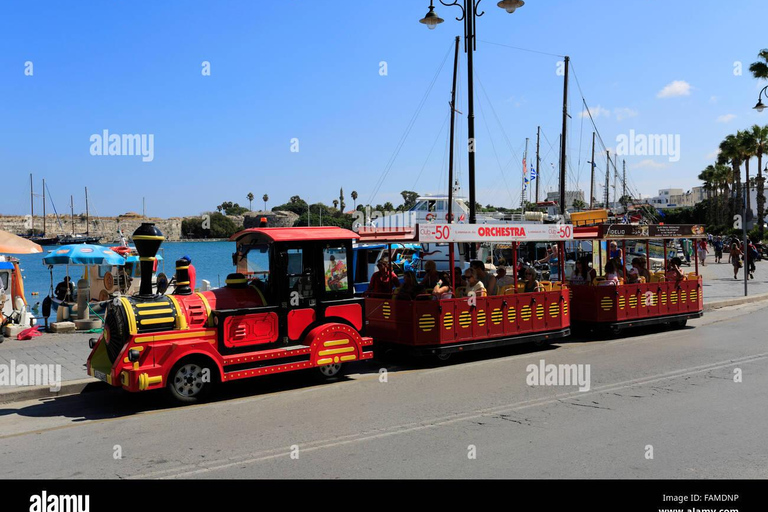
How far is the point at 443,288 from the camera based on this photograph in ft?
38.4

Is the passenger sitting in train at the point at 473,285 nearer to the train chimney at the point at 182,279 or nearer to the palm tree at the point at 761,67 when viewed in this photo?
the train chimney at the point at 182,279

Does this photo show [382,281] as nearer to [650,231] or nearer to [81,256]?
[650,231]

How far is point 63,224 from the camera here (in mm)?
132500

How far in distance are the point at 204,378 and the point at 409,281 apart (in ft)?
14.5

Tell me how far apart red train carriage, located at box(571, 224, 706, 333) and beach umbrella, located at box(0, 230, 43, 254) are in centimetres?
1279

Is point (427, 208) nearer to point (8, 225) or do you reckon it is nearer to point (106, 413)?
point (106, 413)

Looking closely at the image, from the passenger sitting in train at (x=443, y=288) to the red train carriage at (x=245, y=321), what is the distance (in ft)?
6.35

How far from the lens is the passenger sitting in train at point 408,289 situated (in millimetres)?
11594

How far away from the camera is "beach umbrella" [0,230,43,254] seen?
14.0 meters

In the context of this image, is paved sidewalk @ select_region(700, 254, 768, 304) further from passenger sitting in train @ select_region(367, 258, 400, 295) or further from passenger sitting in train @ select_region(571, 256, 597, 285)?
passenger sitting in train @ select_region(367, 258, 400, 295)

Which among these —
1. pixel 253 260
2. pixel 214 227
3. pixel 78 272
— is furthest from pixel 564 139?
pixel 214 227

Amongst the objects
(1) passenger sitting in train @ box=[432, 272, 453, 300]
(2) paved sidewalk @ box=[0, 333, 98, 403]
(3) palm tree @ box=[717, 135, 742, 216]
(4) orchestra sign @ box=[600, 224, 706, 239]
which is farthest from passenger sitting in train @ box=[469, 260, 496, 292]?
(3) palm tree @ box=[717, 135, 742, 216]

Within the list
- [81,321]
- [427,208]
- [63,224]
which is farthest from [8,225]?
[81,321]

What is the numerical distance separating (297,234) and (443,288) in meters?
3.44
